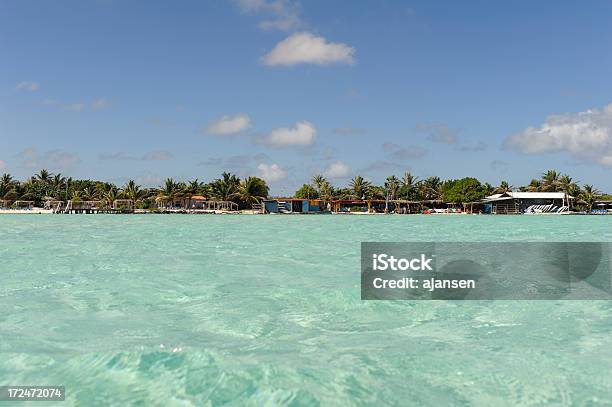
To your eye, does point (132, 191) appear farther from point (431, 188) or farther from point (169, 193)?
point (431, 188)

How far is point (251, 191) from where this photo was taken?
81.6 meters

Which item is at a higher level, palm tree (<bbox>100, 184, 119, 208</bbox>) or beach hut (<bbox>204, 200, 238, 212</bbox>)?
palm tree (<bbox>100, 184, 119, 208</bbox>)

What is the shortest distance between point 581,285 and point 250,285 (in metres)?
7.38

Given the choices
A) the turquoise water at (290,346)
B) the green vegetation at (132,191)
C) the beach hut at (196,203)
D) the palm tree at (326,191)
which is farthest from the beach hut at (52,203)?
the turquoise water at (290,346)

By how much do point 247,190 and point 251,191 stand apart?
1.05 metres

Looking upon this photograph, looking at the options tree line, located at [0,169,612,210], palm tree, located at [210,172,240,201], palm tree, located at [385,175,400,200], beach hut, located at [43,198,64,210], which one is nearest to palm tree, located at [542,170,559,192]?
tree line, located at [0,169,612,210]

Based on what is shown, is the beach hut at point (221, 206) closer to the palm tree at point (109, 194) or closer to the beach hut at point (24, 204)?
the palm tree at point (109, 194)

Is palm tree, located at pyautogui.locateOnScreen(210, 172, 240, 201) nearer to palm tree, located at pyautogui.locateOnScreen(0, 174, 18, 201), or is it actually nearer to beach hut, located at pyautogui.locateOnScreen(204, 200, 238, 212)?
beach hut, located at pyautogui.locateOnScreen(204, 200, 238, 212)

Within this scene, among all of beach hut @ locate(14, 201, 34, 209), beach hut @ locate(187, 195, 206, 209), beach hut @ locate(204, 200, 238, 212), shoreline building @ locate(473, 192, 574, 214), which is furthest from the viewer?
beach hut @ locate(187, 195, 206, 209)

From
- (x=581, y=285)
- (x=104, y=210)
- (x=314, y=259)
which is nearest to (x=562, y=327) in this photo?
(x=581, y=285)

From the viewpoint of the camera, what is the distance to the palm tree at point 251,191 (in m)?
80.7

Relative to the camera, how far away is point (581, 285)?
424 inches

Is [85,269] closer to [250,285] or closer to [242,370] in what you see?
[250,285]

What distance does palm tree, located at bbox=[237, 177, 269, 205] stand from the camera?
8069 cm
